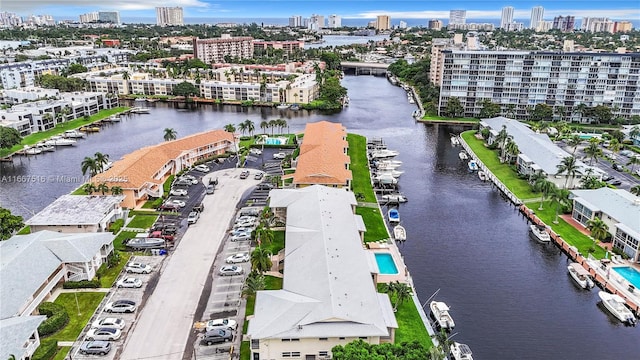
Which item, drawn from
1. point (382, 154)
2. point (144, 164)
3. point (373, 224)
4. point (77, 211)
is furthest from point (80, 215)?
point (382, 154)

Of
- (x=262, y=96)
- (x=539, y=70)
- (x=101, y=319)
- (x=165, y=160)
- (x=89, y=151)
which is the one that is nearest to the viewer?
(x=101, y=319)

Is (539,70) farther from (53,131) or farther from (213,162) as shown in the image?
(53,131)

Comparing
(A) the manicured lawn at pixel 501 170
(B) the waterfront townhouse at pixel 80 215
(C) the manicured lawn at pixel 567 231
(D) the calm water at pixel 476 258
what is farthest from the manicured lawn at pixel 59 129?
(C) the manicured lawn at pixel 567 231

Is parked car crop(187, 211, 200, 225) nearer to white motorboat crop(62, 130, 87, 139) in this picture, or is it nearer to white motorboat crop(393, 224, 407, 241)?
white motorboat crop(393, 224, 407, 241)

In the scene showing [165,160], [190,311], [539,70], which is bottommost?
[190,311]

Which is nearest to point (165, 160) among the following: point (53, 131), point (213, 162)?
point (213, 162)

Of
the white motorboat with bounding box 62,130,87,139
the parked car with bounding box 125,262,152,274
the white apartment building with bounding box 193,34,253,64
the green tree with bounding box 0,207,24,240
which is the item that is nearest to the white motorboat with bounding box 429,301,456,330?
the parked car with bounding box 125,262,152,274
